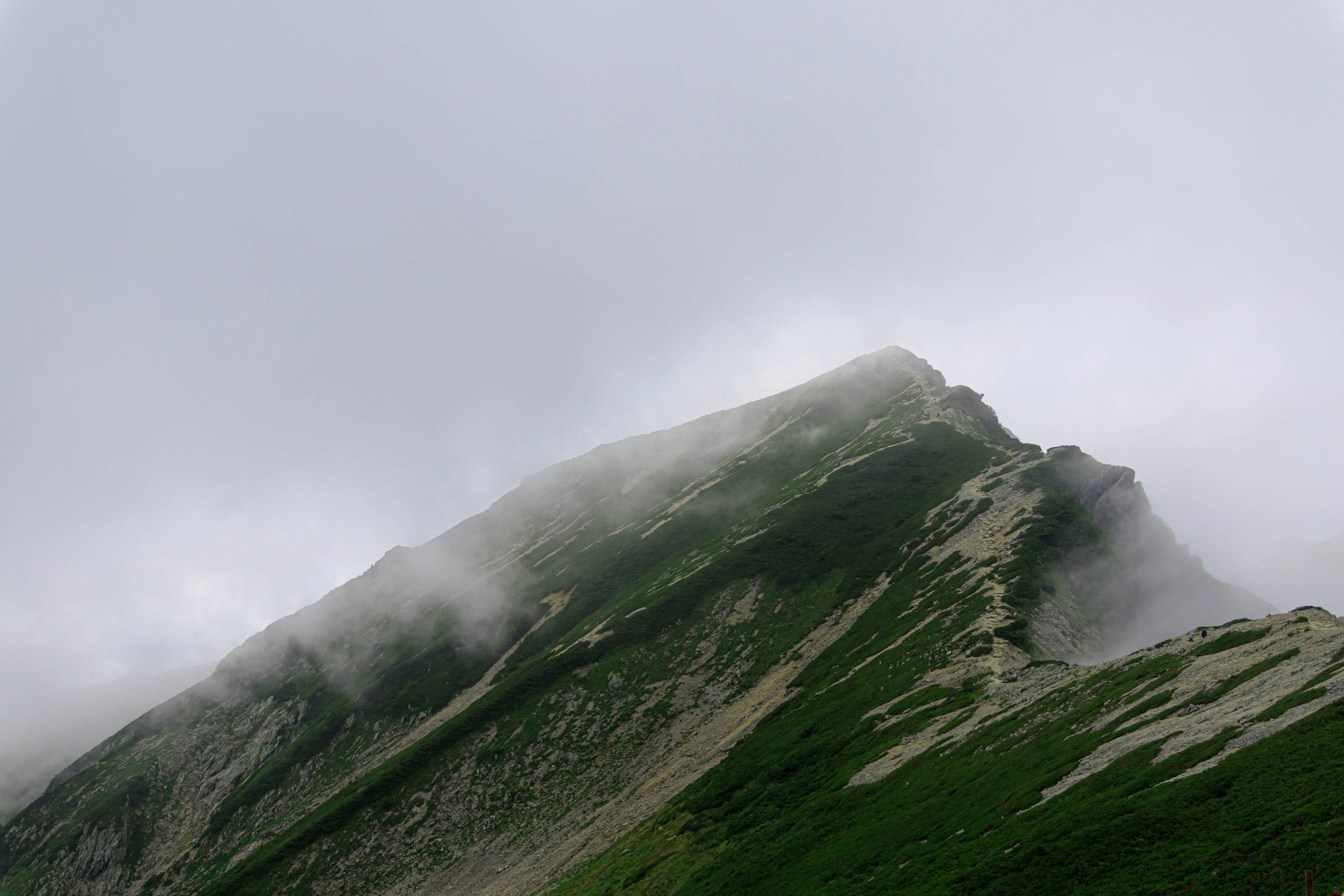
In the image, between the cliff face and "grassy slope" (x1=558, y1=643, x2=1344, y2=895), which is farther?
the cliff face

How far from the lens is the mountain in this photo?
28859mm

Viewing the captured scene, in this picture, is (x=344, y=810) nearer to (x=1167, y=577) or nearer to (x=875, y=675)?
(x=875, y=675)

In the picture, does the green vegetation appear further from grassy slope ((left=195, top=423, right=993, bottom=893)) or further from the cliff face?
grassy slope ((left=195, top=423, right=993, bottom=893))

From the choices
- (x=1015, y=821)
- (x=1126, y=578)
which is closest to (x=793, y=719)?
(x=1015, y=821)

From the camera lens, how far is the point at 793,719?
72.6 metres

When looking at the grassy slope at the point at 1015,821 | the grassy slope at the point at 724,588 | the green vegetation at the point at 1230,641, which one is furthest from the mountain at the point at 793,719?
the grassy slope at the point at 724,588

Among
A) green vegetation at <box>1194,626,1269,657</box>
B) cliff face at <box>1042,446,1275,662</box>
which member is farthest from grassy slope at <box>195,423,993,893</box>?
green vegetation at <box>1194,626,1269,657</box>

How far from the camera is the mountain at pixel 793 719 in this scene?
28.9m

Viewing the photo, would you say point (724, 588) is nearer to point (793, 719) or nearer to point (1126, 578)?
point (793, 719)

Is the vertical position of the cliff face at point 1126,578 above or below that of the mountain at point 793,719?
below

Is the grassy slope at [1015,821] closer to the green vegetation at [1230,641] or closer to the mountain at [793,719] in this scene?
the mountain at [793,719]

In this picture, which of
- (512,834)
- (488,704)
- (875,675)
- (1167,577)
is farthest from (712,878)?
(1167,577)

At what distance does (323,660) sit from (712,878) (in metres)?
171

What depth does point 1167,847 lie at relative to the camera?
2359cm
